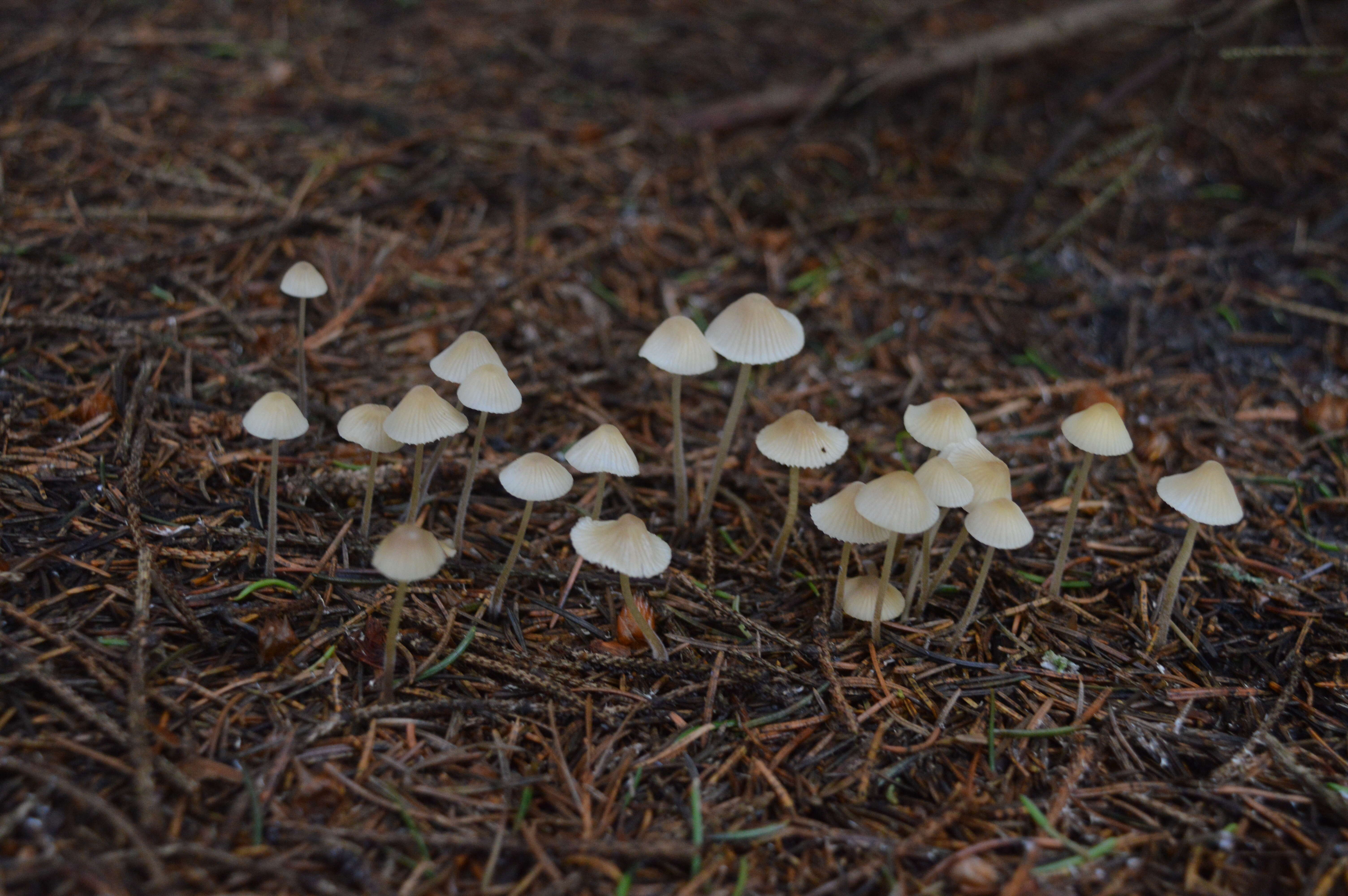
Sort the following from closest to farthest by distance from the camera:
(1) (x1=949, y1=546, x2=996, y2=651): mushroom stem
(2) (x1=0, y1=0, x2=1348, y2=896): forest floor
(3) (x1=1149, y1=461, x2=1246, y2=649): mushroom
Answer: (2) (x1=0, y1=0, x2=1348, y2=896): forest floor → (3) (x1=1149, y1=461, x2=1246, y2=649): mushroom → (1) (x1=949, y1=546, x2=996, y2=651): mushroom stem

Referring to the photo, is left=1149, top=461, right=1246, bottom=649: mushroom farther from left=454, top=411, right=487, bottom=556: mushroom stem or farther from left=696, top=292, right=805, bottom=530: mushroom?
left=454, top=411, right=487, bottom=556: mushroom stem

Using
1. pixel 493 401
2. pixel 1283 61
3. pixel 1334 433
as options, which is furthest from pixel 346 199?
pixel 1283 61

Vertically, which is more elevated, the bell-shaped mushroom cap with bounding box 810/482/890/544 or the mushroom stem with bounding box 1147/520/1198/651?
the bell-shaped mushroom cap with bounding box 810/482/890/544

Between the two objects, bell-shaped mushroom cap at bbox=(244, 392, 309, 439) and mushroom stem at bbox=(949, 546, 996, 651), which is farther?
mushroom stem at bbox=(949, 546, 996, 651)

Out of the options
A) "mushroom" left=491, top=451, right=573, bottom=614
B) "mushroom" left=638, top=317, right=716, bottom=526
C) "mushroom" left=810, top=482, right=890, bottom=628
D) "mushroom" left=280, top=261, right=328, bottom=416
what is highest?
"mushroom" left=638, top=317, right=716, bottom=526

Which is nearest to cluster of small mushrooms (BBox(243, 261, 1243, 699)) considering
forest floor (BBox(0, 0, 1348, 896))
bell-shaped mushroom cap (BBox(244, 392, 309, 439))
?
bell-shaped mushroom cap (BBox(244, 392, 309, 439))

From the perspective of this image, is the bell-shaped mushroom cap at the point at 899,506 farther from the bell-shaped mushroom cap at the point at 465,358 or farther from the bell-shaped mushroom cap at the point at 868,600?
the bell-shaped mushroom cap at the point at 465,358
